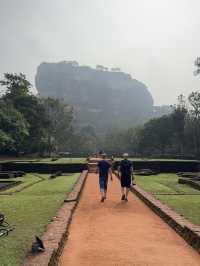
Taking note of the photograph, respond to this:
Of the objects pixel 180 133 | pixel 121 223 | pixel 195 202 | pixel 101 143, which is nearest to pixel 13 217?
pixel 121 223

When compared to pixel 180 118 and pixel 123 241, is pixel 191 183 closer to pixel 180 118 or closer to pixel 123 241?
pixel 123 241

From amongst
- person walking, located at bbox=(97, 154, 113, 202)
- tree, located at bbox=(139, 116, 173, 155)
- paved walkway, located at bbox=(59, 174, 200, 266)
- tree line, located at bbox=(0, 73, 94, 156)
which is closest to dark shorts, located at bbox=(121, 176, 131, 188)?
person walking, located at bbox=(97, 154, 113, 202)

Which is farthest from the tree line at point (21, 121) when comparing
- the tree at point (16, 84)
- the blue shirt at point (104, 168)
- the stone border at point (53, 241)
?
the stone border at point (53, 241)

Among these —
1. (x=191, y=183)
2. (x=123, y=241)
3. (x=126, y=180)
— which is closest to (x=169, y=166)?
(x=191, y=183)

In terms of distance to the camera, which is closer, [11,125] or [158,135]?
[11,125]

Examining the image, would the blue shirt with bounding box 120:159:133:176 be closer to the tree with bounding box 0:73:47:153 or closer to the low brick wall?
the low brick wall

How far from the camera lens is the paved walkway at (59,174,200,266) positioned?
7.41 metres

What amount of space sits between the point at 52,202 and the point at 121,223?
4.59 metres

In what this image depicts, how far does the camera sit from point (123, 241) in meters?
8.84

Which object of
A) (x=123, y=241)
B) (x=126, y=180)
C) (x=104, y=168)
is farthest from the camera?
(x=104, y=168)

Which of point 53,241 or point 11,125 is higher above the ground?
point 11,125

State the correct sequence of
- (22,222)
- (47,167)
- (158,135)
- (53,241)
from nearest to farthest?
(53,241), (22,222), (47,167), (158,135)

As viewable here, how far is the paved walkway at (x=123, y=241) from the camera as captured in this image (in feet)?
24.3

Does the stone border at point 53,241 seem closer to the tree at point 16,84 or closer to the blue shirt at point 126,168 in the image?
the blue shirt at point 126,168
